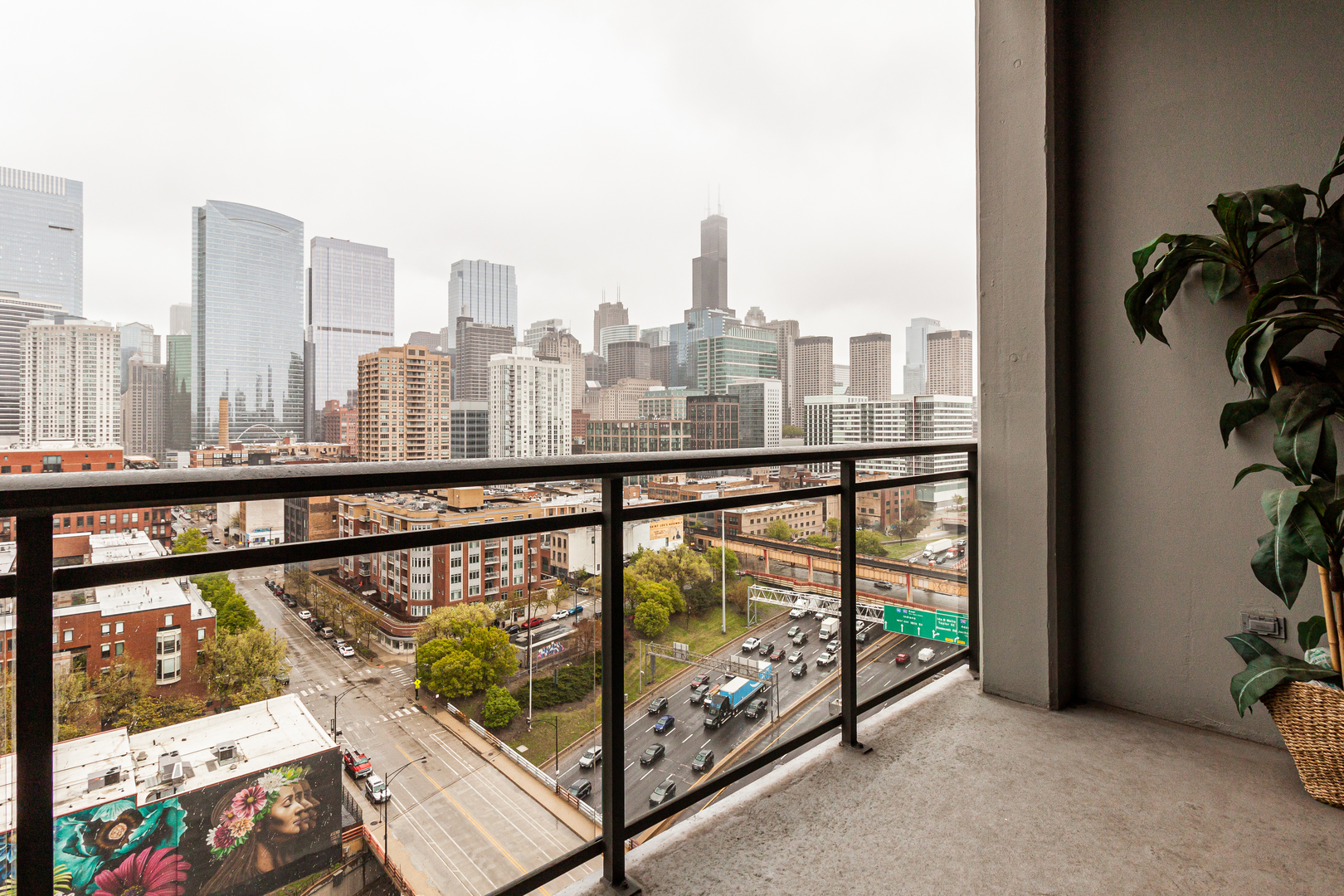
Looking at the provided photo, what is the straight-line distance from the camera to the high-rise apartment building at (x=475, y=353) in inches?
127

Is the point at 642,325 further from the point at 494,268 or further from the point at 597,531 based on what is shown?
the point at 597,531

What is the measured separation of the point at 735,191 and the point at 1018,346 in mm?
3998

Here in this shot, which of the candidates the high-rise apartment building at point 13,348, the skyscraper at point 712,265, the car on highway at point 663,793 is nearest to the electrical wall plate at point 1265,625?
the car on highway at point 663,793

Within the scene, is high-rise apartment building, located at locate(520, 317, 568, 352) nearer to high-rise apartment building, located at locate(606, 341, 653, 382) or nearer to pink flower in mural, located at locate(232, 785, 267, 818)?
high-rise apartment building, located at locate(606, 341, 653, 382)

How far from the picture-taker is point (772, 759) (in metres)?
1.99

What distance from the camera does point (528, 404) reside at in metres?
3.26

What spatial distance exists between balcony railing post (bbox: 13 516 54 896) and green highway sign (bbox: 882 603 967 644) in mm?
2351

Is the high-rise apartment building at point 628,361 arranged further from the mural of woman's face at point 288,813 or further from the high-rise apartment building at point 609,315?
the mural of woman's face at point 288,813

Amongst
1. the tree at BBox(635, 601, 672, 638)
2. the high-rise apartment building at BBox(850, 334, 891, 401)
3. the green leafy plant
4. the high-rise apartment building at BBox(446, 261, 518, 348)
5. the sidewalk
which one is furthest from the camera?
the high-rise apartment building at BBox(446, 261, 518, 348)

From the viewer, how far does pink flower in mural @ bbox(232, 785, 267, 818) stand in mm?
998

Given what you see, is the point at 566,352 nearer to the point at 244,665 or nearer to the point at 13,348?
the point at 13,348

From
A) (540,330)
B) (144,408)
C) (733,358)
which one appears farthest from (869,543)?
(540,330)

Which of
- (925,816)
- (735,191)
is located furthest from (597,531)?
(735,191)

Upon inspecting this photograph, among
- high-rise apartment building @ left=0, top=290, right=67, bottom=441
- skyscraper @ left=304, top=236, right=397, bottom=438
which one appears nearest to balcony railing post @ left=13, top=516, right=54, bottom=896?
high-rise apartment building @ left=0, top=290, right=67, bottom=441
